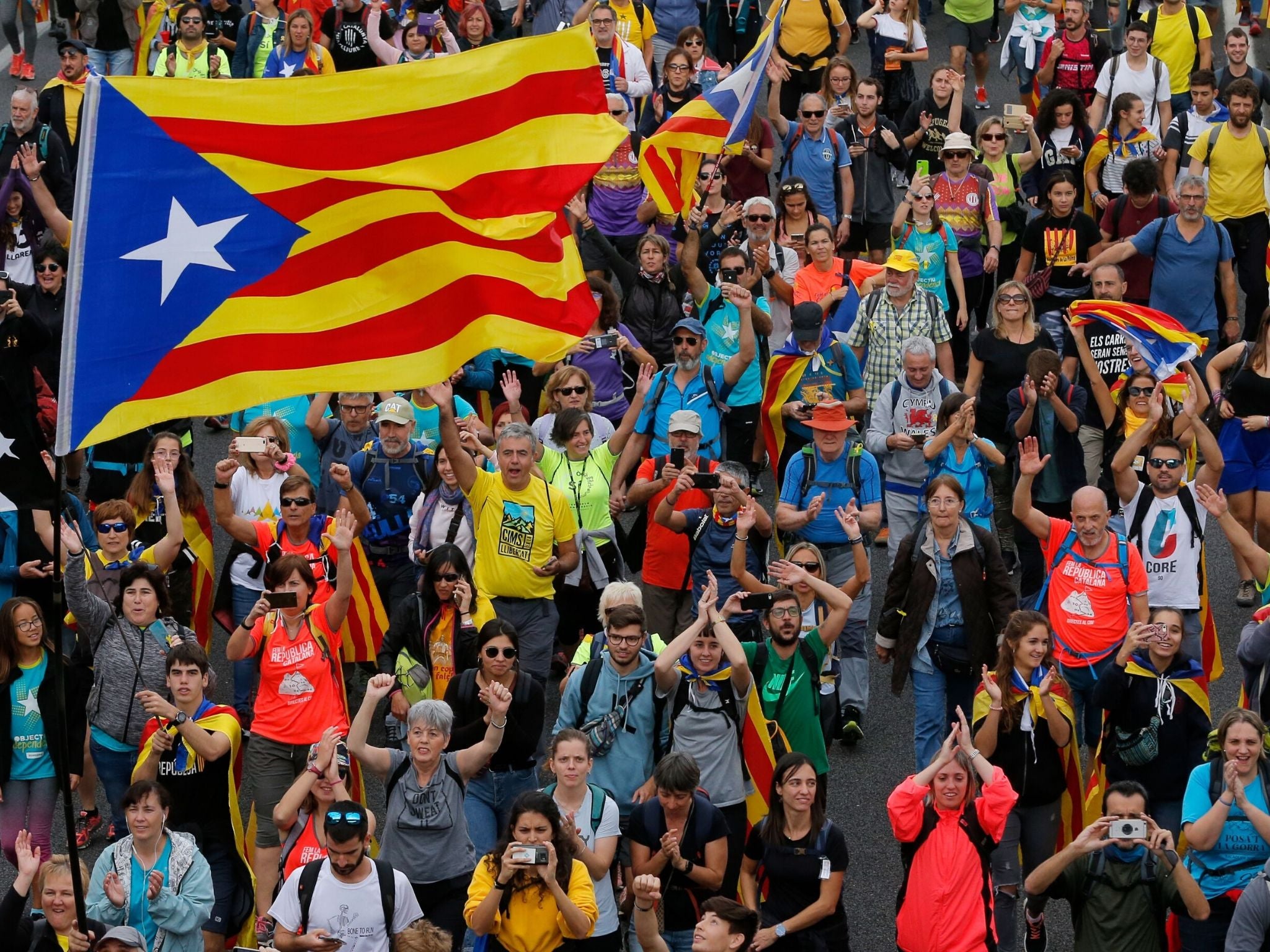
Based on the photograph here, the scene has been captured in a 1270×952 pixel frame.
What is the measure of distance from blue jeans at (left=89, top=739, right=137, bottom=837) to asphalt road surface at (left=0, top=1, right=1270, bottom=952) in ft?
2.63

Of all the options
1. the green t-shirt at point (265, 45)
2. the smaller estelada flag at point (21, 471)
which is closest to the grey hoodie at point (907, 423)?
the smaller estelada flag at point (21, 471)

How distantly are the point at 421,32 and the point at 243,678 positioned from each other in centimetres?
854

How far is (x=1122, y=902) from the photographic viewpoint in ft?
32.8

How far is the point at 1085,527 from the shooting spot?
11.8 metres

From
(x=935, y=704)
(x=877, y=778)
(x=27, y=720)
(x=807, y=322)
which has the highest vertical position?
(x=807, y=322)

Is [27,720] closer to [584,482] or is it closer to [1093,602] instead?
[584,482]

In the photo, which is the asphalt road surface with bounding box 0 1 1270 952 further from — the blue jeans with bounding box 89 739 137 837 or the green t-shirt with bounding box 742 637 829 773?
the green t-shirt with bounding box 742 637 829 773

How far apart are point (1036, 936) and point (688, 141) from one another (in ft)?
19.2

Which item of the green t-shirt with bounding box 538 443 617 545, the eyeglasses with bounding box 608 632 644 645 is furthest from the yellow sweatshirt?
the green t-shirt with bounding box 538 443 617 545

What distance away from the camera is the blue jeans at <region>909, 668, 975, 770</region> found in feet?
39.1

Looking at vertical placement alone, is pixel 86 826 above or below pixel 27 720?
Result: below

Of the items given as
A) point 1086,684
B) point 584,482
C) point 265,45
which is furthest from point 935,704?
point 265,45

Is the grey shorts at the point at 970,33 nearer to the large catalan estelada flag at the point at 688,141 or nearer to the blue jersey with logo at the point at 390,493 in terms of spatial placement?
the large catalan estelada flag at the point at 688,141

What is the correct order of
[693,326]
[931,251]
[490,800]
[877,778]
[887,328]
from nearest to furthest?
[490,800]
[877,778]
[693,326]
[887,328]
[931,251]
